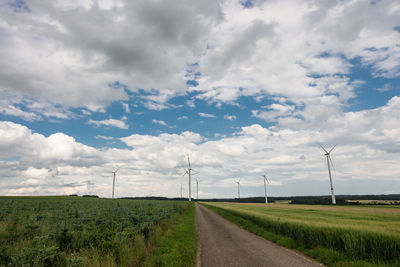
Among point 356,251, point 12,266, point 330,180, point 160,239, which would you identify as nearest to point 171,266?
point 12,266

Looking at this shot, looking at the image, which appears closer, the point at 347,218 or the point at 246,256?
the point at 246,256

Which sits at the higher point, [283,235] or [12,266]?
[12,266]

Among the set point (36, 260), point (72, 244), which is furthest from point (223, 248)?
point (36, 260)

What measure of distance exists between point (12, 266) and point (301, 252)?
15960 mm

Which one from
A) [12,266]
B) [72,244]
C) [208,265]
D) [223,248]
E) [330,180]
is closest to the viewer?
[12,266]

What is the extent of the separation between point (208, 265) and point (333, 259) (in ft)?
22.9

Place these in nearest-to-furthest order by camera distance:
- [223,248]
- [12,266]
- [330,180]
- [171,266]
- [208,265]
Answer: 1. [12,266]
2. [171,266]
3. [208,265]
4. [223,248]
5. [330,180]

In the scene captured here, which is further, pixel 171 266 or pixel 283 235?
pixel 283 235

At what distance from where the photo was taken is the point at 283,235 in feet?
67.8

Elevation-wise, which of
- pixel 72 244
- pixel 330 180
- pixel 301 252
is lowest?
pixel 301 252

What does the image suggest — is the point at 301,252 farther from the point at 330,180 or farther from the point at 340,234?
the point at 330,180

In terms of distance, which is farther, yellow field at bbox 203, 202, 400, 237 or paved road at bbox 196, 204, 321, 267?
yellow field at bbox 203, 202, 400, 237

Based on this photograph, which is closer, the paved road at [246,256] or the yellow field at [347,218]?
the paved road at [246,256]

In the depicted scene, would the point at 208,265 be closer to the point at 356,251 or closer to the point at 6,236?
the point at 356,251
